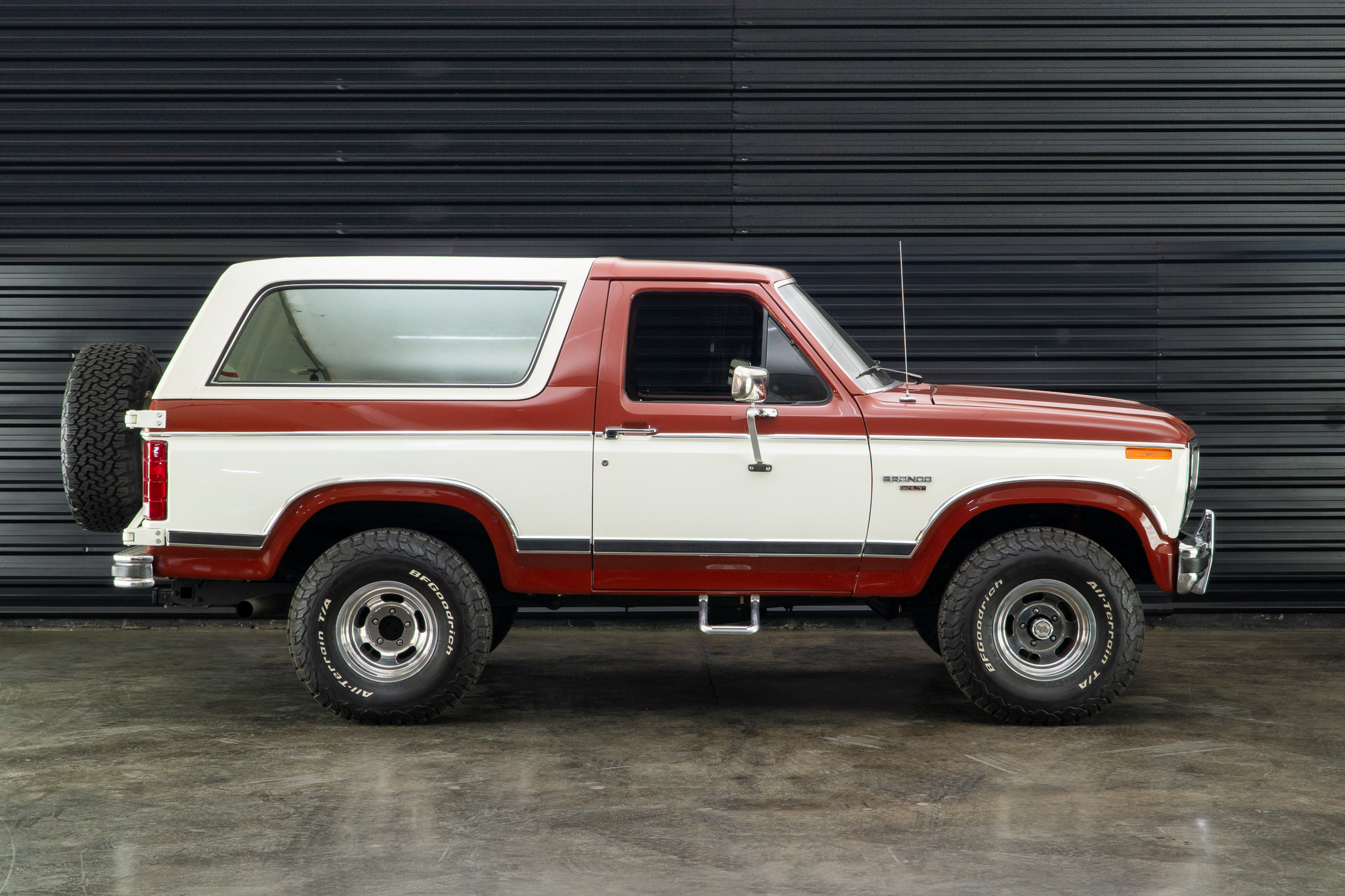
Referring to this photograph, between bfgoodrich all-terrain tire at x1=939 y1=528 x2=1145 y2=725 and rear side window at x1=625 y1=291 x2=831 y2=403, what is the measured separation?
3.76 feet

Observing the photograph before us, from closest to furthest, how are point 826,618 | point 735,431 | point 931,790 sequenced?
point 931,790 → point 735,431 → point 826,618

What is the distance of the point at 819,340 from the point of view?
5789 millimetres

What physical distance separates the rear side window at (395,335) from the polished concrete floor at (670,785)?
1658 millimetres

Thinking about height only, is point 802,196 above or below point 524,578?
above

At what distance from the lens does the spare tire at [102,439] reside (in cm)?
570

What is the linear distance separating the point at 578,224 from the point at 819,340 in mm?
3401

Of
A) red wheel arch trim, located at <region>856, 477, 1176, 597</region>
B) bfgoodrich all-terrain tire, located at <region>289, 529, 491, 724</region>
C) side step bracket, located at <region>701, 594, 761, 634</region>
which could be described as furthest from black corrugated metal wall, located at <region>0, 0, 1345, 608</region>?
bfgoodrich all-terrain tire, located at <region>289, 529, 491, 724</region>

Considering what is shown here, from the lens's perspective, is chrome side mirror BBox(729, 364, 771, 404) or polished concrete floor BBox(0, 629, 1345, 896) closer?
polished concrete floor BBox(0, 629, 1345, 896)

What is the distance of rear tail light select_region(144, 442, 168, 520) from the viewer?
5664 millimetres

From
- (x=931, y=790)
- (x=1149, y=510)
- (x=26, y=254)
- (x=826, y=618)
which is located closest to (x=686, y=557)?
(x=931, y=790)

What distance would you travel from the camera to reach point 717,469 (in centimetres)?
569

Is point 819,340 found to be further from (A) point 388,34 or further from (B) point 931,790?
(A) point 388,34

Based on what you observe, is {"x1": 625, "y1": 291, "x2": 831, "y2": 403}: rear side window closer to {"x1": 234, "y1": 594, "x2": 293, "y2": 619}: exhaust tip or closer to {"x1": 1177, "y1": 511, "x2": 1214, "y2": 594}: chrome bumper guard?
{"x1": 1177, "y1": 511, "x2": 1214, "y2": 594}: chrome bumper guard

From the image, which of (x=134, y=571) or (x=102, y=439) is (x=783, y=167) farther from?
(x=134, y=571)
